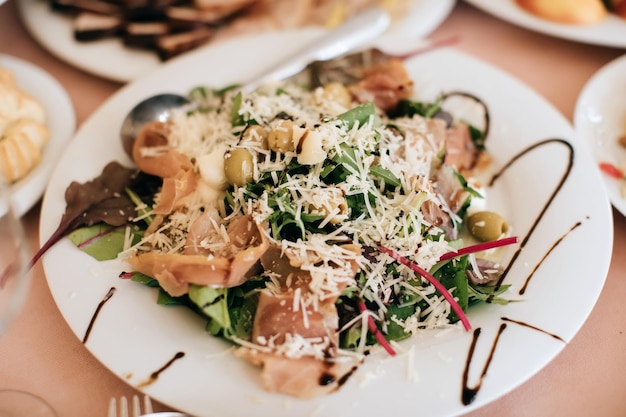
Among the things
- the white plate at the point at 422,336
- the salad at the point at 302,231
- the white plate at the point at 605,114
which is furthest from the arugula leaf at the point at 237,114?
the white plate at the point at 605,114

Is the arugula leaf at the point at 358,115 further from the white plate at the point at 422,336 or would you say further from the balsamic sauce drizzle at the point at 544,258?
the balsamic sauce drizzle at the point at 544,258

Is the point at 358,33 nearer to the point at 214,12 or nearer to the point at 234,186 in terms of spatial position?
the point at 214,12

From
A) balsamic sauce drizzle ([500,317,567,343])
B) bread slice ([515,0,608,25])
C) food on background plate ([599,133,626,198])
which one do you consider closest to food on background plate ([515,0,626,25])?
bread slice ([515,0,608,25])

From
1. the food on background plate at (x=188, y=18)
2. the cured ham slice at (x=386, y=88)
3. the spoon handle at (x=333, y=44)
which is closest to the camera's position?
the cured ham slice at (x=386, y=88)

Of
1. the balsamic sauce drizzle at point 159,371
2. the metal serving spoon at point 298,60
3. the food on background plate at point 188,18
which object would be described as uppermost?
the food on background plate at point 188,18

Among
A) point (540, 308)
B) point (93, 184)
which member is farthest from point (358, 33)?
point (540, 308)

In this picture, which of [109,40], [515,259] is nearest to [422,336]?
[515,259]
